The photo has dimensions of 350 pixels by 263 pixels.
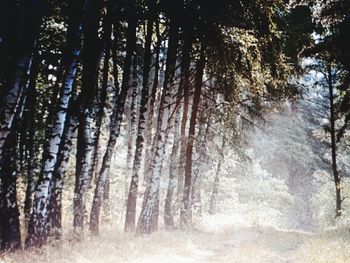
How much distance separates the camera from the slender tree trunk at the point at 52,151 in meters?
9.52

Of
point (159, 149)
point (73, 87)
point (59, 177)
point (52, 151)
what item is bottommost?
point (59, 177)

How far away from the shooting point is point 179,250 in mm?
12148

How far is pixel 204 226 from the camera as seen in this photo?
19.5 m

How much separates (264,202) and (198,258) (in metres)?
29.9

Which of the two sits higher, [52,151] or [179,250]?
[52,151]

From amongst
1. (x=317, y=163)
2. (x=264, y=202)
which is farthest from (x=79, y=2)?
(x=317, y=163)

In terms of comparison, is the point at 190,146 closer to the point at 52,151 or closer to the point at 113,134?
the point at 113,134

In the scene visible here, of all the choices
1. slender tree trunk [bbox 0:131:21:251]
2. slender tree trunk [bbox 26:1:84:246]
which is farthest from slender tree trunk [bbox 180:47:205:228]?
slender tree trunk [bbox 0:131:21:251]

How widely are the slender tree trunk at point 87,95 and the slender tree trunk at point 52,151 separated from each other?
2.89 ft

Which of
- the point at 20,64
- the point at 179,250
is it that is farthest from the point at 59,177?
the point at 179,250

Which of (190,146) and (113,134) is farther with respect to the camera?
(190,146)

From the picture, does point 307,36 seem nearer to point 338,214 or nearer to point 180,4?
point 180,4

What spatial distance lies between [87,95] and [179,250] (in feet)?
16.8

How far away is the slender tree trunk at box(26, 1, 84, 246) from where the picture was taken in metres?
9.52
